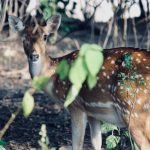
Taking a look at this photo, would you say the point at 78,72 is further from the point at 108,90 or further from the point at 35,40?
the point at 35,40

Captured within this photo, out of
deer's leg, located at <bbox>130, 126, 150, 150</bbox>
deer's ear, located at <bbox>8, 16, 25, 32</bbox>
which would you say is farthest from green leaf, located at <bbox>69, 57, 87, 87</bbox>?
deer's ear, located at <bbox>8, 16, 25, 32</bbox>

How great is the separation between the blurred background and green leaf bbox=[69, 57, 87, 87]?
4.24 meters

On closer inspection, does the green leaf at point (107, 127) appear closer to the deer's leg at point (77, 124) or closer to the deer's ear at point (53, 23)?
the deer's leg at point (77, 124)

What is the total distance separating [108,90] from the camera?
7059 millimetres

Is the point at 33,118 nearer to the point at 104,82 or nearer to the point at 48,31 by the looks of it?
the point at 48,31

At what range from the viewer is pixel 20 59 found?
44.0 ft

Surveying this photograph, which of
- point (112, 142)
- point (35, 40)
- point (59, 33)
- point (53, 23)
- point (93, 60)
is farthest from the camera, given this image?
point (59, 33)

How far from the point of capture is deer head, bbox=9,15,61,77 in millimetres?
7773

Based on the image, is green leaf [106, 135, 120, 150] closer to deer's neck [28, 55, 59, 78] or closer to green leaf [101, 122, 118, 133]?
green leaf [101, 122, 118, 133]

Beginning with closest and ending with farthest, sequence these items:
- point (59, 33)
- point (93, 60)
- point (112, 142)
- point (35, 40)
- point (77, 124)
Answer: point (93, 60)
point (112, 142)
point (77, 124)
point (35, 40)
point (59, 33)

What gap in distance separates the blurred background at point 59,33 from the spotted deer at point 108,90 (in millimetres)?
846

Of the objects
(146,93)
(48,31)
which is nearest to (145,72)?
(146,93)

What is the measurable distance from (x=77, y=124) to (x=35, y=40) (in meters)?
1.03

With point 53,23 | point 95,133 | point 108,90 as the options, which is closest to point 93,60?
point 108,90
